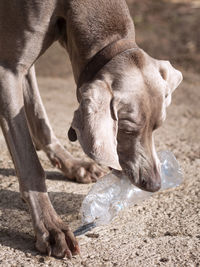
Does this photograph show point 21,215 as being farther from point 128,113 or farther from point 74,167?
point 128,113

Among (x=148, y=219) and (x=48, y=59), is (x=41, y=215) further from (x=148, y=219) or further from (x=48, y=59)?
(x=48, y=59)

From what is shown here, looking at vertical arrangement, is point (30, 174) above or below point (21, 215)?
above

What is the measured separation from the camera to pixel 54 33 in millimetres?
3303

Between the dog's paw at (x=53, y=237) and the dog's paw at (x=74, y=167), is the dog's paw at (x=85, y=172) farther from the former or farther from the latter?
the dog's paw at (x=53, y=237)

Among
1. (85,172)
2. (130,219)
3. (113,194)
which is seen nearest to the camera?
(130,219)

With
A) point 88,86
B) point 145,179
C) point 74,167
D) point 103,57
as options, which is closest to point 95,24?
point 103,57

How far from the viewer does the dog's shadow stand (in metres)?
3.01

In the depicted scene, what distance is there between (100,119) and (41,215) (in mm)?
623

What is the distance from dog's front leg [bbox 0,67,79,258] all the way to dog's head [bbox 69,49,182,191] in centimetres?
31

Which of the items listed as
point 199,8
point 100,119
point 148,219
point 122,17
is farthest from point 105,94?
point 199,8

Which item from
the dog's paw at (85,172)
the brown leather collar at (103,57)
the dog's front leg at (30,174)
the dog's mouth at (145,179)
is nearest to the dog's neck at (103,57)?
the brown leather collar at (103,57)

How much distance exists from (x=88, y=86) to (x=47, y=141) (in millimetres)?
1051

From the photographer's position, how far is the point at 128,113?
3.00 metres

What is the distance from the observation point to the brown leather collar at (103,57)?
314 centimetres
